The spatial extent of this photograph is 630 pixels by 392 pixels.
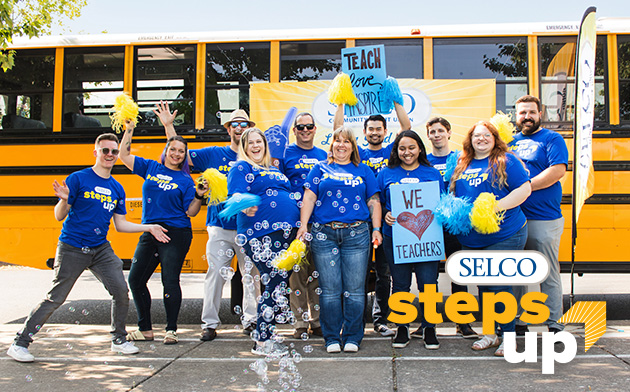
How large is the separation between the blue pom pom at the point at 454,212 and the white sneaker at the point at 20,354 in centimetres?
346

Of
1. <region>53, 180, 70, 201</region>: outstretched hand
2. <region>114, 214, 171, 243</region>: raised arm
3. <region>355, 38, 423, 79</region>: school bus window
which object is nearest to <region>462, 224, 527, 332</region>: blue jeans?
<region>355, 38, 423, 79</region>: school bus window

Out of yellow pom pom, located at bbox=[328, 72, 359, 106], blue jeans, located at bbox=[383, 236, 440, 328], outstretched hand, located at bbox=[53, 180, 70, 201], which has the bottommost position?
blue jeans, located at bbox=[383, 236, 440, 328]

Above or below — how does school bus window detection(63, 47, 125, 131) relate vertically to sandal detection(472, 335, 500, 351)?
above

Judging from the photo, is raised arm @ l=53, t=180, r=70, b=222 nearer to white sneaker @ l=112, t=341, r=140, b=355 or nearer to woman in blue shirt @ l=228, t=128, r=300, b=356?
white sneaker @ l=112, t=341, r=140, b=355

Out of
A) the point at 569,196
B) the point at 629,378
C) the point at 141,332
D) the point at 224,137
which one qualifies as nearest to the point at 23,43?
the point at 224,137

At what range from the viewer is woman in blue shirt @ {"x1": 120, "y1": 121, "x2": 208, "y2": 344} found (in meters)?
4.55

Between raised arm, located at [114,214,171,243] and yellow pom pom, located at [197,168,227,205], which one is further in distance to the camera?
raised arm, located at [114,214,171,243]

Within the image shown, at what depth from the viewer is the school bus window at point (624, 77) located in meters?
5.41

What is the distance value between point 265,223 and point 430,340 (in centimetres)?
170

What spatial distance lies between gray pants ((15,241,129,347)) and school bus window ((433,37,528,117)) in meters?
3.82

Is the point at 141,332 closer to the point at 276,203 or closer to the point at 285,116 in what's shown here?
the point at 276,203

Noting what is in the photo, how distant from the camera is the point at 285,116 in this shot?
18.1 feet

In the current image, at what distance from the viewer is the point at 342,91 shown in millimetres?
4578

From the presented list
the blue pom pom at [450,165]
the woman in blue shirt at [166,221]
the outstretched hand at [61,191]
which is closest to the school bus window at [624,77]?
the blue pom pom at [450,165]
